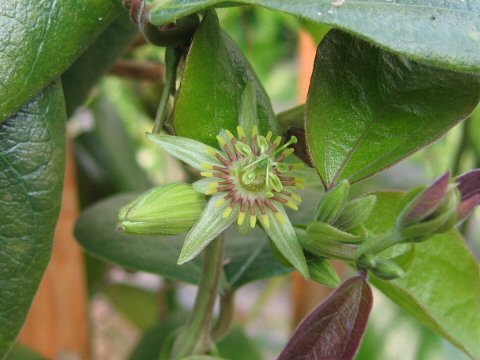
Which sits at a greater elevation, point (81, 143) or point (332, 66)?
point (332, 66)

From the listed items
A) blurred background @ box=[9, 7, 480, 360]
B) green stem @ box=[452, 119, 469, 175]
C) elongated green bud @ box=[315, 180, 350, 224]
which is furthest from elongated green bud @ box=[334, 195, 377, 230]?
green stem @ box=[452, 119, 469, 175]

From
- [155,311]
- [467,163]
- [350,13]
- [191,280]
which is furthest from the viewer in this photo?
[155,311]

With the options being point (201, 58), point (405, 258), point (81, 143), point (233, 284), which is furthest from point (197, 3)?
point (81, 143)

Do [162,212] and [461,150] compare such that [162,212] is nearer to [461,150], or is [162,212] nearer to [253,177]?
[253,177]

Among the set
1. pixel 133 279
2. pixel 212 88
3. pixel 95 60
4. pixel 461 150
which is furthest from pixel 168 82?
pixel 133 279

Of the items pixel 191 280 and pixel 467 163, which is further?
pixel 467 163

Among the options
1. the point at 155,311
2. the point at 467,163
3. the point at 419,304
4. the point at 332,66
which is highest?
the point at 332,66

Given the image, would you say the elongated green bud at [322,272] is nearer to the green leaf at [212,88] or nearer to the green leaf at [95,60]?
the green leaf at [212,88]

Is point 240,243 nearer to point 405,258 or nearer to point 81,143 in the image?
point 405,258
